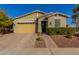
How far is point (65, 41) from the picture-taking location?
49.9ft

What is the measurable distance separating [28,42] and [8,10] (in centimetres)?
296

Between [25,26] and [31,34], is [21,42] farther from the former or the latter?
[25,26]

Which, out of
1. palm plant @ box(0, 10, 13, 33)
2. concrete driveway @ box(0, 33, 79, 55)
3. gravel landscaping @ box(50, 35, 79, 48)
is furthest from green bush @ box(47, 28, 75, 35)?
palm plant @ box(0, 10, 13, 33)

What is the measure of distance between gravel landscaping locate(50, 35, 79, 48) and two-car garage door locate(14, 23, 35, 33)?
215 cm

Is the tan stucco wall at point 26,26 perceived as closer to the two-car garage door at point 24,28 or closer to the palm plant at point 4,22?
the two-car garage door at point 24,28

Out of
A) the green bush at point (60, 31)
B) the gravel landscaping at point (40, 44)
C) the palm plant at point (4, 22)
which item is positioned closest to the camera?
the gravel landscaping at point (40, 44)

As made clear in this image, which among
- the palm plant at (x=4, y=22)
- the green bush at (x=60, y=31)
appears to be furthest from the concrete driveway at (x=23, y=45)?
the palm plant at (x=4, y=22)

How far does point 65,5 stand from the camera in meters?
14.5

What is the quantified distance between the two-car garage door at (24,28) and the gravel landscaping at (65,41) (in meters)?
2.15

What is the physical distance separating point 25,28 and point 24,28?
0.34 ft

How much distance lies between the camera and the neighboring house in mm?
17114

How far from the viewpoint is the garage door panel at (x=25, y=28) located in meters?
17.0

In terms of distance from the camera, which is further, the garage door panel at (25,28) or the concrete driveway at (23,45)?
the garage door panel at (25,28)
